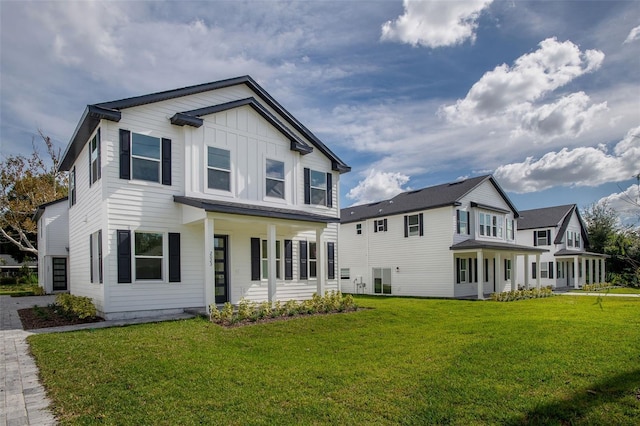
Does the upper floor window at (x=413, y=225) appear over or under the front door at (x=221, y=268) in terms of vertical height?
over

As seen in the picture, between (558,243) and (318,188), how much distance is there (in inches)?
982

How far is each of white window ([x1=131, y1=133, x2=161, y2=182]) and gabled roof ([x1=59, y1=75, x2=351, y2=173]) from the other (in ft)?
2.92

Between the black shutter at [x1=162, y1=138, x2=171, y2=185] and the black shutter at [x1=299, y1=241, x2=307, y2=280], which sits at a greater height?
the black shutter at [x1=162, y1=138, x2=171, y2=185]

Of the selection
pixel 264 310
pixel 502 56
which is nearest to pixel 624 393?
pixel 264 310

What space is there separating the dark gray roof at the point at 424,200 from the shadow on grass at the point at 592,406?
17.4 m

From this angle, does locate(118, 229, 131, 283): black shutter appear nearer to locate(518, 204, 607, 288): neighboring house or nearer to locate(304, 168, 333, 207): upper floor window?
locate(304, 168, 333, 207): upper floor window

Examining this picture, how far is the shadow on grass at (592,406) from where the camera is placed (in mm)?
4402

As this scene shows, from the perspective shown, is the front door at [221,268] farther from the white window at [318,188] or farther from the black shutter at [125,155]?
the white window at [318,188]

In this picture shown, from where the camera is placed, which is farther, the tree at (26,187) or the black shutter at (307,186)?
the tree at (26,187)

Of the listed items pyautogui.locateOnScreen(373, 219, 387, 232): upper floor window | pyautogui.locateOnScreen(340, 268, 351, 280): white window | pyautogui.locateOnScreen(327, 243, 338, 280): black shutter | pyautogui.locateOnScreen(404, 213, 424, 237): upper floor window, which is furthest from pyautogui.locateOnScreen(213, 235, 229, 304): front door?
pyautogui.locateOnScreen(340, 268, 351, 280): white window

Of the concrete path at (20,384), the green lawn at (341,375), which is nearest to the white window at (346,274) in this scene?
the green lawn at (341,375)

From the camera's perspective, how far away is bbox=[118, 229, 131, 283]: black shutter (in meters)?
11.1

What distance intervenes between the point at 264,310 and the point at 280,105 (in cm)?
834

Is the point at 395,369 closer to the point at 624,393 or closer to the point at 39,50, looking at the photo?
the point at 624,393
